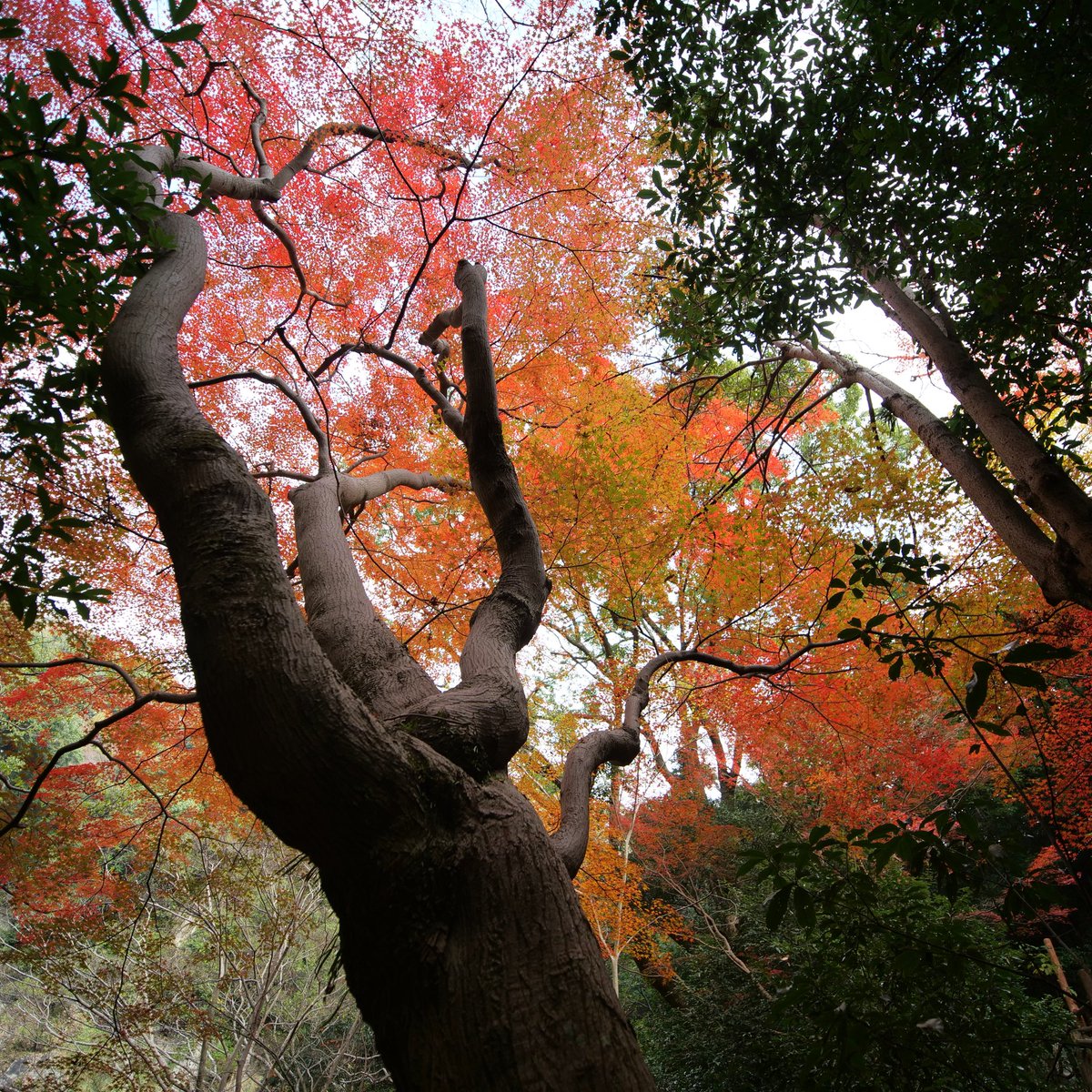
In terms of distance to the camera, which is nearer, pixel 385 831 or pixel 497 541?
pixel 385 831

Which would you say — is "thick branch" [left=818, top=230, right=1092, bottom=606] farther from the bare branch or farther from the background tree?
the bare branch

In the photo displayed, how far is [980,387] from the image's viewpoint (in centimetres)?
370

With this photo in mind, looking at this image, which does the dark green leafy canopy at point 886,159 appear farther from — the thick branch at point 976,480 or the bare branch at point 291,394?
the bare branch at point 291,394

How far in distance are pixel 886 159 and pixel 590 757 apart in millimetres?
3253

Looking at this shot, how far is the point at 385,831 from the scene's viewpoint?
4.23ft

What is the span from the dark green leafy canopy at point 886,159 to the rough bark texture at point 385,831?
8.93 feet

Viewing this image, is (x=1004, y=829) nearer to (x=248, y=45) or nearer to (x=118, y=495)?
(x=118, y=495)

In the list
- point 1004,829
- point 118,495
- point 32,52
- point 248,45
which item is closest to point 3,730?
point 118,495

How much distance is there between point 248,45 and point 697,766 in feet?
42.4

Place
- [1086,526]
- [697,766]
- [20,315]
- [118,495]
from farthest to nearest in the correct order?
[697,766], [118,495], [1086,526], [20,315]

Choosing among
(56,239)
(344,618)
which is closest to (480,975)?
(344,618)

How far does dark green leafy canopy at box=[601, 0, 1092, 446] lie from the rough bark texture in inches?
107

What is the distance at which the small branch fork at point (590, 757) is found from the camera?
2.36 meters

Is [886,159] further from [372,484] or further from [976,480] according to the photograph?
[372,484]
